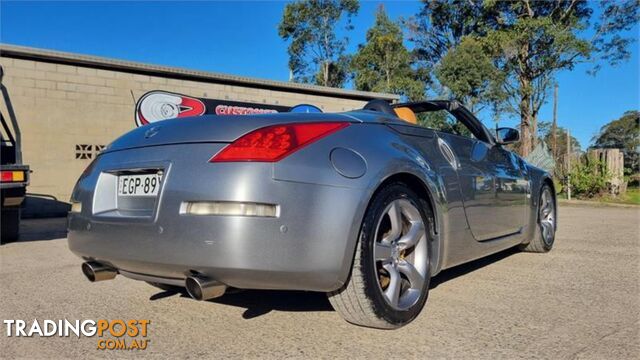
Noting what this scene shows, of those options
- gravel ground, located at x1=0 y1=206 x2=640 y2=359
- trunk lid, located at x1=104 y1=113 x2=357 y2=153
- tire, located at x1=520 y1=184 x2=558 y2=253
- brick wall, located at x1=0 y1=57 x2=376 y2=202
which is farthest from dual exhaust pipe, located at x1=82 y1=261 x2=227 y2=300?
brick wall, located at x1=0 y1=57 x2=376 y2=202

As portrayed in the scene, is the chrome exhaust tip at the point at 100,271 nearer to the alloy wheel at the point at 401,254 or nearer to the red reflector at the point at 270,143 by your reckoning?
the red reflector at the point at 270,143

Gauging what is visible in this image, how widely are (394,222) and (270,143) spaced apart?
83cm

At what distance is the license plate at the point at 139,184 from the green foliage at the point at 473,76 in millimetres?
24500

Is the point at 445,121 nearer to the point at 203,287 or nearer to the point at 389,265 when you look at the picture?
the point at 389,265

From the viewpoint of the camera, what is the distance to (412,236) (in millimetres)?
2795

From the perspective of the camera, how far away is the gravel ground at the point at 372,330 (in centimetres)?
A: 234

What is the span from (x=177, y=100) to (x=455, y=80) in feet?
55.8

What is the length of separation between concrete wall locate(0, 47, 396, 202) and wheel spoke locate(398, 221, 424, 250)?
1107 centimetres

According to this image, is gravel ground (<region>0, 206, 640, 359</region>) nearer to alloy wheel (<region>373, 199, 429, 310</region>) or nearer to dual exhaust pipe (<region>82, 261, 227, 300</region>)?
alloy wheel (<region>373, 199, 429, 310</region>)

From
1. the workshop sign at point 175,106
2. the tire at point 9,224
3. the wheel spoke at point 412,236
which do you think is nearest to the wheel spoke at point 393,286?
the wheel spoke at point 412,236

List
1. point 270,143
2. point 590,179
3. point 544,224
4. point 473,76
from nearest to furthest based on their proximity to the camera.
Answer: point 270,143 → point 544,224 → point 590,179 → point 473,76

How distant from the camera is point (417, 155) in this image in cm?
290

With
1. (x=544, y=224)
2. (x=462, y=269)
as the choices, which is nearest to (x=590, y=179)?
(x=544, y=224)

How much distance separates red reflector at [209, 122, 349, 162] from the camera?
2273mm
